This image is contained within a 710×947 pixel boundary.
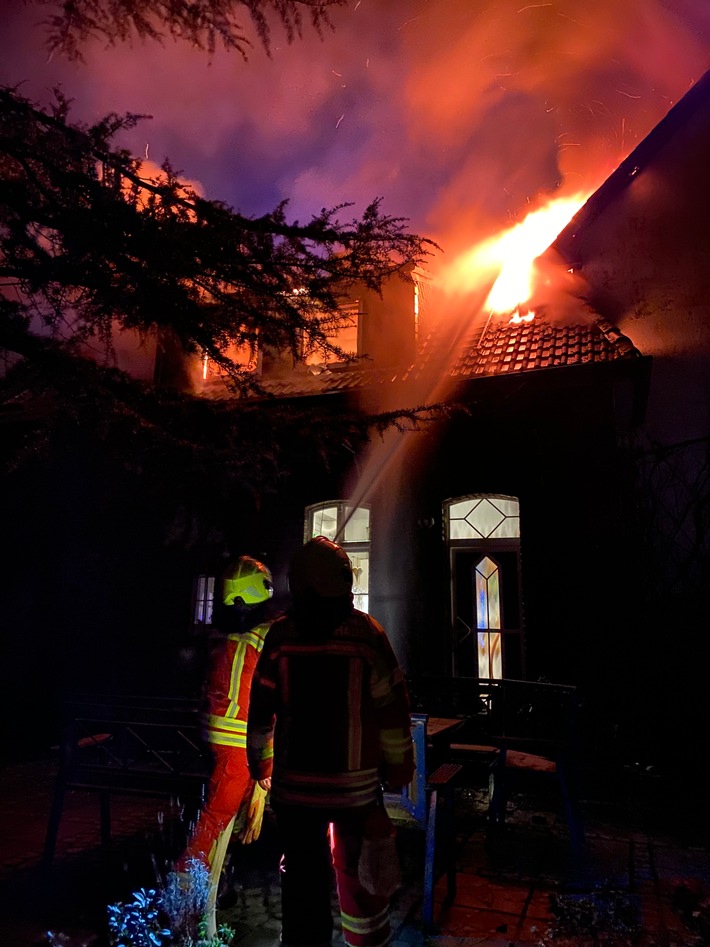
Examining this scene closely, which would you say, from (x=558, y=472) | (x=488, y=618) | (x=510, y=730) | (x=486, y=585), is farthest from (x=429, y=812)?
(x=558, y=472)

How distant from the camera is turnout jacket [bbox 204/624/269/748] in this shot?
11.6 ft

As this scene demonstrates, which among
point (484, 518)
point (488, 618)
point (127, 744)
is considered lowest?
point (127, 744)

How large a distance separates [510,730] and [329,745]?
568 cm

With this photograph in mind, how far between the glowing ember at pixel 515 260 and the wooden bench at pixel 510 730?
6.13 metres

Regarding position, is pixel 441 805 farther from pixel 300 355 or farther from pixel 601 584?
pixel 601 584

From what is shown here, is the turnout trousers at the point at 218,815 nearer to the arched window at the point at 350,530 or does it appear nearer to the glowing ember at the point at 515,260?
the arched window at the point at 350,530

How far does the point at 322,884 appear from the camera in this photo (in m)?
2.65

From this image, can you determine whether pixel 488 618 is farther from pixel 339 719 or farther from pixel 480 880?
pixel 339 719

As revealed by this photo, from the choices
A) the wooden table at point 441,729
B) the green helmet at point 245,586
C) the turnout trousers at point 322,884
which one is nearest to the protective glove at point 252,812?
the turnout trousers at point 322,884

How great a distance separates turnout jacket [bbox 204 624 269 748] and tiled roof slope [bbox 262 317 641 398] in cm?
580

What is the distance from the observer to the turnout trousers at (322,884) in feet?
8.47

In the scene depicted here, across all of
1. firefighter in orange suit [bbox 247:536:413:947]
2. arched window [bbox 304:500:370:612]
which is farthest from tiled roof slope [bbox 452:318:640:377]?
firefighter in orange suit [bbox 247:536:413:947]

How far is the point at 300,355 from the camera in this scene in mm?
5184

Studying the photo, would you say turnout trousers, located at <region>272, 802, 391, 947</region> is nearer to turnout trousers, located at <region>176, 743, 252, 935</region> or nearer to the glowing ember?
turnout trousers, located at <region>176, 743, 252, 935</region>
